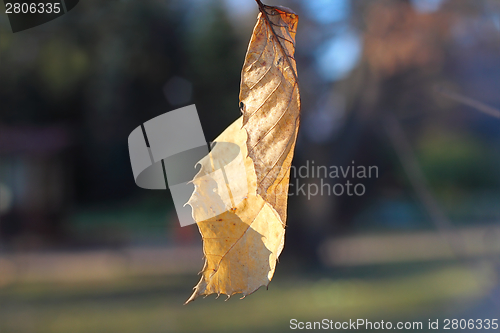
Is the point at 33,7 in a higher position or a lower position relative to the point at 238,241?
higher

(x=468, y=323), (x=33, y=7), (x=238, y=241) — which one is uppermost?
(x=33, y=7)

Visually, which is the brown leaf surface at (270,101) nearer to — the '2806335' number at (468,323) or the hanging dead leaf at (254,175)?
the hanging dead leaf at (254,175)

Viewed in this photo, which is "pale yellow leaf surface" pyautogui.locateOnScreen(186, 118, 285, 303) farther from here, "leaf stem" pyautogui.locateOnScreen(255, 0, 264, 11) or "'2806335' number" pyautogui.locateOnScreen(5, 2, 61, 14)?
"'2806335' number" pyautogui.locateOnScreen(5, 2, 61, 14)

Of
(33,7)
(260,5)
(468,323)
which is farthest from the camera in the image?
(468,323)

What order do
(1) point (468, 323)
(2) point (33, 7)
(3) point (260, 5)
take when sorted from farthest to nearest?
(1) point (468, 323), (2) point (33, 7), (3) point (260, 5)

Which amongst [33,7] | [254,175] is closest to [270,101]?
[254,175]

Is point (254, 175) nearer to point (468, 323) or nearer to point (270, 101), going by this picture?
point (270, 101)

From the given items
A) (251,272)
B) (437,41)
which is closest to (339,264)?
(437,41)

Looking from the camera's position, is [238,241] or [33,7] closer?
[238,241]

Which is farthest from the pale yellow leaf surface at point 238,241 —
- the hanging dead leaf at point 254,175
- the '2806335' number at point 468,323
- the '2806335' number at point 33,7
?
the '2806335' number at point 468,323
